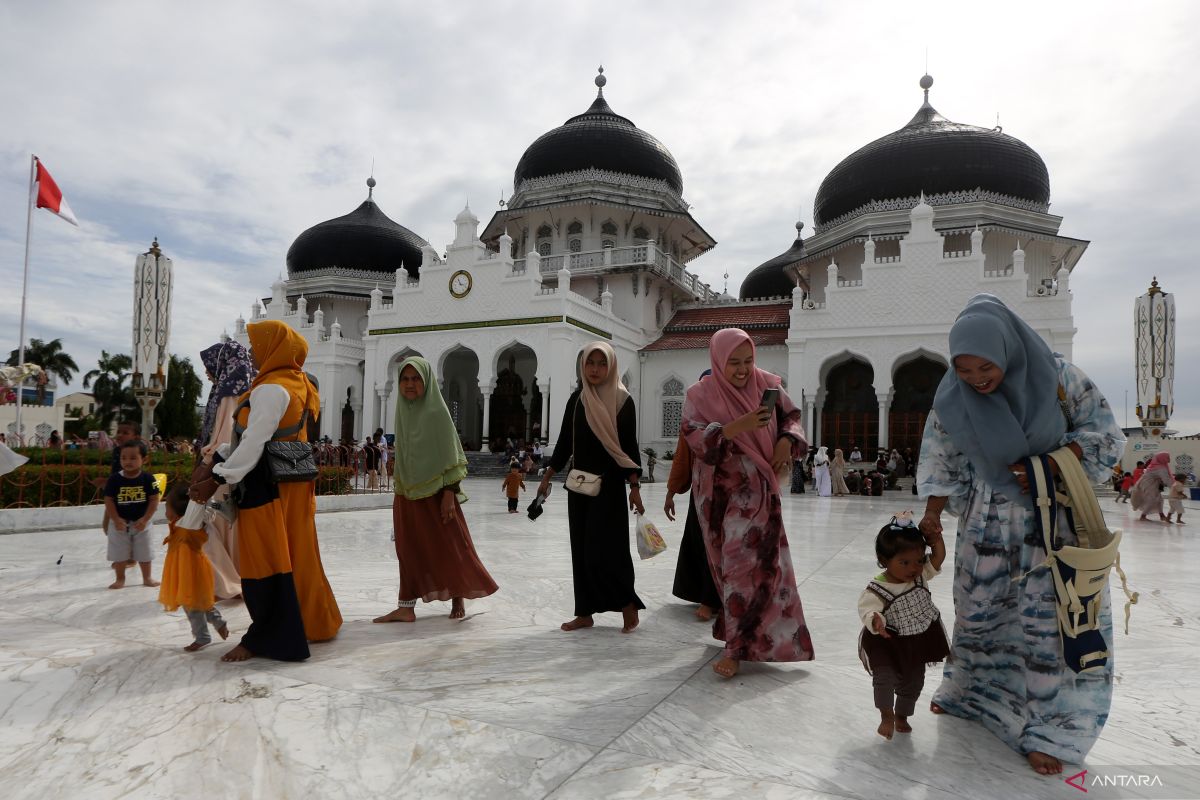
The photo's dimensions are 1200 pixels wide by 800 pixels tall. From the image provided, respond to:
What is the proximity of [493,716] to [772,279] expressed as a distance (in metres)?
26.6

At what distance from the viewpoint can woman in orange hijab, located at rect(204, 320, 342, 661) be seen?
2.78m

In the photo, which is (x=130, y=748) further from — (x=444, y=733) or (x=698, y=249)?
(x=698, y=249)

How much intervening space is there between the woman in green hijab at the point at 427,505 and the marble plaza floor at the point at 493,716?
17 centimetres

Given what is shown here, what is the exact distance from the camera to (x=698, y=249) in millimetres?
26406

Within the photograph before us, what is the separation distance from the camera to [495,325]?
20.1 m

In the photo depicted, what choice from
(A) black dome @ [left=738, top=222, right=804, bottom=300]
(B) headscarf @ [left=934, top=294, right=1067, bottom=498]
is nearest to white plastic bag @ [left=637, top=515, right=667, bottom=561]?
(B) headscarf @ [left=934, top=294, right=1067, bottom=498]

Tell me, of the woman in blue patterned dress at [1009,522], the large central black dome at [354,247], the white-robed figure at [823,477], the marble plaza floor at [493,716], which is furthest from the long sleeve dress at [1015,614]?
the large central black dome at [354,247]

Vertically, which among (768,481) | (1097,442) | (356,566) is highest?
(1097,442)

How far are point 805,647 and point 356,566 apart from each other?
3.50 meters

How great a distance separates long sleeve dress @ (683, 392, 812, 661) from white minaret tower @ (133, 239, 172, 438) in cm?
1304

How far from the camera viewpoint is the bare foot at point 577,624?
10.9 ft

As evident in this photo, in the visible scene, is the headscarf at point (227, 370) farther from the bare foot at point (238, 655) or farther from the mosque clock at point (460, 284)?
the mosque clock at point (460, 284)

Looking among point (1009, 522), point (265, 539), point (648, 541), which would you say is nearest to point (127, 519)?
point (265, 539)

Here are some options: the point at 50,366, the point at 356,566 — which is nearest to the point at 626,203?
the point at 356,566
